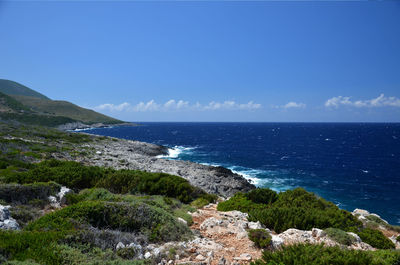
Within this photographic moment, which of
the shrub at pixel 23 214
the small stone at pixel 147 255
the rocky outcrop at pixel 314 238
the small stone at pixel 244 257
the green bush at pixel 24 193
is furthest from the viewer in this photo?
the green bush at pixel 24 193

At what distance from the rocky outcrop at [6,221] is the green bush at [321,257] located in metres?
7.60

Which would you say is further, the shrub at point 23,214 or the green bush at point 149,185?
the green bush at point 149,185

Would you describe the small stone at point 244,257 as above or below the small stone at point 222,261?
below

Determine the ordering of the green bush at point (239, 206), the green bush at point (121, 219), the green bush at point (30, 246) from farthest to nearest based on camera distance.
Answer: the green bush at point (239, 206) → the green bush at point (121, 219) → the green bush at point (30, 246)

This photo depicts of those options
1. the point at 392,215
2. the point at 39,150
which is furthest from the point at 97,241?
the point at 392,215

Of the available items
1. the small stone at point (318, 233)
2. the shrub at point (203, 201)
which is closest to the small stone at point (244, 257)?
the small stone at point (318, 233)

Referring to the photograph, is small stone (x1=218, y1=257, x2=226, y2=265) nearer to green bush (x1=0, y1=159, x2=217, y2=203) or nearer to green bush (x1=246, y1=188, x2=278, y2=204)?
green bush (x1=0, y1=159, x2=217, y2=203)

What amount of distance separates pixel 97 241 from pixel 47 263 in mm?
1343

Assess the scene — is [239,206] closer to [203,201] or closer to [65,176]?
[203,201]

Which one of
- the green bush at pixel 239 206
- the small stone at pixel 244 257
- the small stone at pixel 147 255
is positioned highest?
the small stone at pixel 147 255

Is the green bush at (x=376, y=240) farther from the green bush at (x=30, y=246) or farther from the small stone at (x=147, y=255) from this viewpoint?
the green bush at (x=30, y=246)

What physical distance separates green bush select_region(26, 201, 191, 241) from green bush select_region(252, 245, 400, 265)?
128 inches

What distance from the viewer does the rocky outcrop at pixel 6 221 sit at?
6.89 meters

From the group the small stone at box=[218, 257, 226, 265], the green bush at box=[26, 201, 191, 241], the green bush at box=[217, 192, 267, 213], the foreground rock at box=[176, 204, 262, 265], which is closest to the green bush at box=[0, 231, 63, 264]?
the green bush at box=[26, 201, 191, 241]
